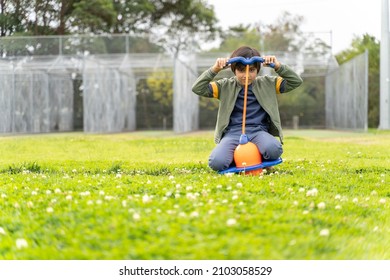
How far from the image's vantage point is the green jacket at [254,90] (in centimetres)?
467

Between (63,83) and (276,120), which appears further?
(63,83)

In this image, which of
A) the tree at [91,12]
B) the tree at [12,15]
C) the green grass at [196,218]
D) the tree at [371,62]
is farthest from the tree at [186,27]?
the green grass at [196,218]

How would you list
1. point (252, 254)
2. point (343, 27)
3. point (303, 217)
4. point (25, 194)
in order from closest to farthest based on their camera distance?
point (252, 254) < point (303, 217) < point (25, 194) < point (343, 27)

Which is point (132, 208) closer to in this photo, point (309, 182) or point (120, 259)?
point (120, 259)

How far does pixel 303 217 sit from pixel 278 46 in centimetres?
1676

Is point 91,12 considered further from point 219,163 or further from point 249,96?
point 219,163

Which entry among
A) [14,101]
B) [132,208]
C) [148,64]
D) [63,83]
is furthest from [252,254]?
[63,83]

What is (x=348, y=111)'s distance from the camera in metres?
18.3

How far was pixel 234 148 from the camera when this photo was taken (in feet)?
14.9

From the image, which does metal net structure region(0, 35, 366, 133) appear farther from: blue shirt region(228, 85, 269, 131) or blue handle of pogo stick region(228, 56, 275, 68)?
blue handle of pogo stick region(228, 56, 275, 68)

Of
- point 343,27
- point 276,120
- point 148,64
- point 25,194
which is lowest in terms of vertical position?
point 25,194

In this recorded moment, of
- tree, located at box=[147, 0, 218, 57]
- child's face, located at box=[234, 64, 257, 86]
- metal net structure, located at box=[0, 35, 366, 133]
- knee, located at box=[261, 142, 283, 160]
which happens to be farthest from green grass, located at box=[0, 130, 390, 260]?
tree, located at box=[147, 0, 218, 57]

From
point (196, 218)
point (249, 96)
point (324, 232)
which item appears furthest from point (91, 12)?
point (324, 232)

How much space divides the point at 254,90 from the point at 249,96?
68mm
